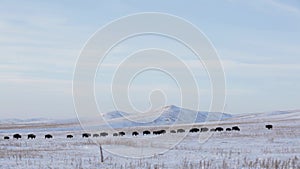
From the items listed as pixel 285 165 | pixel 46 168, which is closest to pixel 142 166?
pixel 46 168

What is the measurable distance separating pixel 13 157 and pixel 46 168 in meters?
5.13

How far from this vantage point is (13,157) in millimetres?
23594

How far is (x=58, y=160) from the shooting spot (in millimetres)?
22312

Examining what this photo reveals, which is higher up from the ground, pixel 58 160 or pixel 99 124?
pixel 99 124

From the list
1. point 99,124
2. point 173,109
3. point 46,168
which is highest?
point 173,109

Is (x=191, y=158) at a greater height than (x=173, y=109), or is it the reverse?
(x=173, y=109)

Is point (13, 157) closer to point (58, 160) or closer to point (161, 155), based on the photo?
point (58, 160)

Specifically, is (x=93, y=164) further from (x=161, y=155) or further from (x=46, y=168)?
(x=161, y=155)

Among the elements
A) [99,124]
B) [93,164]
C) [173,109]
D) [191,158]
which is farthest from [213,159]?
[173,109]

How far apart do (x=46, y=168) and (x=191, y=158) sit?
24.6 ft

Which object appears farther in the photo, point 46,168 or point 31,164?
point 31,164

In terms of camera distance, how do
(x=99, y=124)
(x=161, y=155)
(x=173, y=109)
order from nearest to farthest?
(x=161, y=155), (x=99, y=124), (x=173, y=109)

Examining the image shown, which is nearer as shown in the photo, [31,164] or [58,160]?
[31,164]

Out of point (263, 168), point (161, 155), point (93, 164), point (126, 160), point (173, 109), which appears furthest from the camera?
point (173, 109)
